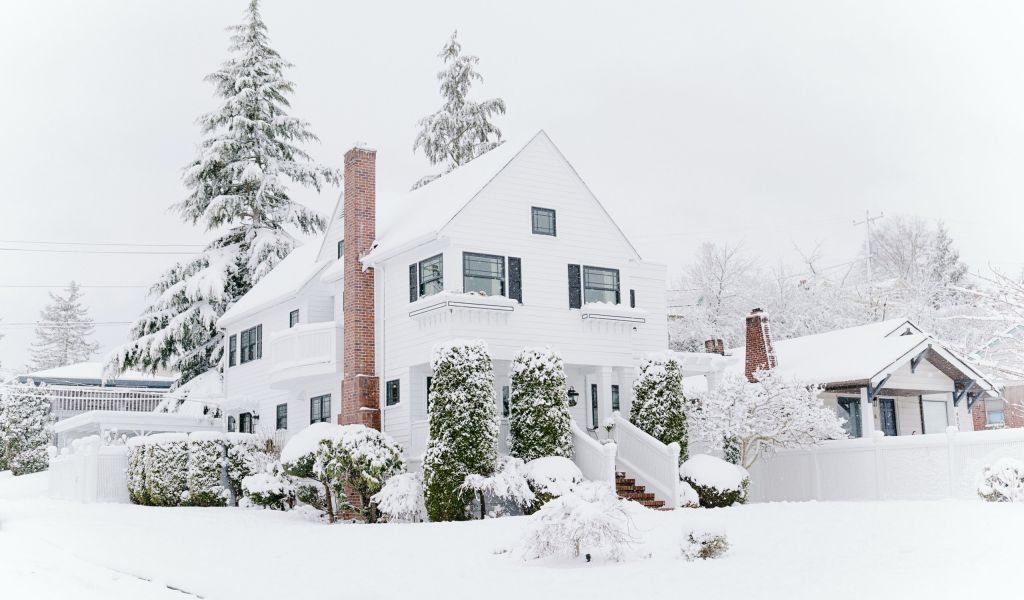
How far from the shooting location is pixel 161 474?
24.0m

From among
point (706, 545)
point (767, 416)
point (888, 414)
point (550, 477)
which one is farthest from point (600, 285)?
point (706, 545)

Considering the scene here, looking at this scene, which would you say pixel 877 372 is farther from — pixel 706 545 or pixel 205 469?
pixel 205 469

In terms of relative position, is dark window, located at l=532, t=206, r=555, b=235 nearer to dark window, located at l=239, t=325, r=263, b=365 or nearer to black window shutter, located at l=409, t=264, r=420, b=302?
black window shutter, located at l=409, t=264, r=420, b=302

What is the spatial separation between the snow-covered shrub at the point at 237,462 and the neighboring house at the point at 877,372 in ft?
38.0

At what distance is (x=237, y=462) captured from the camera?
25.1m

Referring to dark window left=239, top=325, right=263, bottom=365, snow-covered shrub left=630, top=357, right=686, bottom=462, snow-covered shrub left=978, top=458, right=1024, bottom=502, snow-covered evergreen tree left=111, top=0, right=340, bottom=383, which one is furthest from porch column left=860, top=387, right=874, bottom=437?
snow-covered evergreen tree left=111, top=0, right=340, bottom=383

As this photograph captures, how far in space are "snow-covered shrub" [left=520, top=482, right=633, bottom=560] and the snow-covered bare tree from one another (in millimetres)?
11665

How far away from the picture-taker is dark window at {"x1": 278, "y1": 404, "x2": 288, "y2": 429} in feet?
95.8

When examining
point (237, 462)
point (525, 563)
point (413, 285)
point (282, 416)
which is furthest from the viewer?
point (282, 416)

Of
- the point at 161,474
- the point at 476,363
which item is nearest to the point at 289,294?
the point at 161,474

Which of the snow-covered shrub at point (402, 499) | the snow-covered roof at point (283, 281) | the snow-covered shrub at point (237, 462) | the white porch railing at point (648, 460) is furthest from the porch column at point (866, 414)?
the snow-covered shrub at point (237, 462)

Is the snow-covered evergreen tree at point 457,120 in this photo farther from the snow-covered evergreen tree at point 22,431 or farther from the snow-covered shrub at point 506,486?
the snow-covered shrub at point 506,486

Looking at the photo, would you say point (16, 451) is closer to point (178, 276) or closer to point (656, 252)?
point (178, 276)

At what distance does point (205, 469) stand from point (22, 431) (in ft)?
48.3
